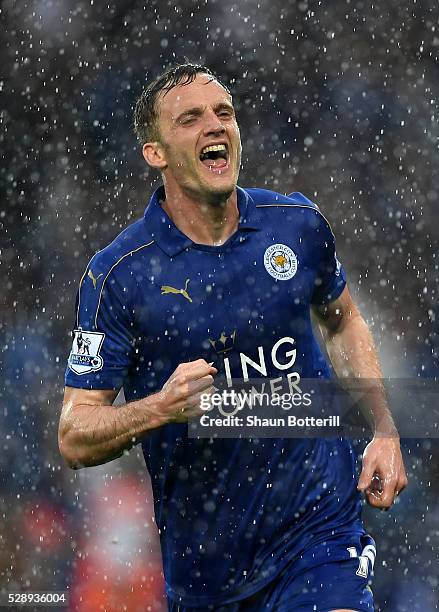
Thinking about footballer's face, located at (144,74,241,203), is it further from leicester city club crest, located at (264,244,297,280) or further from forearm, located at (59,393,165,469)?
forearm, located at (59,393,165,469)

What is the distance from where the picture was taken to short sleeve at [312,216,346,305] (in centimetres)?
432

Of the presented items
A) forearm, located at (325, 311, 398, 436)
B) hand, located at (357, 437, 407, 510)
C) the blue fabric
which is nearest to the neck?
forearm, located at (325, 311, 398, 436)

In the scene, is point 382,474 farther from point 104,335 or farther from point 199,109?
point 199,109

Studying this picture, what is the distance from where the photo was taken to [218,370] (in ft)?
13.4

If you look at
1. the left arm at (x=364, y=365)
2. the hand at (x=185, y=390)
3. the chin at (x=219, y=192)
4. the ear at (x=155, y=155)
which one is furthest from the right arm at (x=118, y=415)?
the ear at (x=155, y=155)

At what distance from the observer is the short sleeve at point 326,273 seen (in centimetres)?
432

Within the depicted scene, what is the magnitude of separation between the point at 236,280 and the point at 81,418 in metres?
0.71

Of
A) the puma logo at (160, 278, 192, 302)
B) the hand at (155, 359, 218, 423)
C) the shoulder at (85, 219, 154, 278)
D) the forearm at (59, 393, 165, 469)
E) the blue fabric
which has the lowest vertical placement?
the blue fabric

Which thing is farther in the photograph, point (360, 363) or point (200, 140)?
point (360, 363)

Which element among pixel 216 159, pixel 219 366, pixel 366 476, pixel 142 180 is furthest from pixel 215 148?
pixel 142 180

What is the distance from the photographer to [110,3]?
28.7 ft

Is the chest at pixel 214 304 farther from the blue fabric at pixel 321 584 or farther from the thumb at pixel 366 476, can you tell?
the blue fabric at pixel 321 584

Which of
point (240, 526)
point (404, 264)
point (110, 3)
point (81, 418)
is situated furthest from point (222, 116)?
point (110, 3)

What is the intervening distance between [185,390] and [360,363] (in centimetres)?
105
